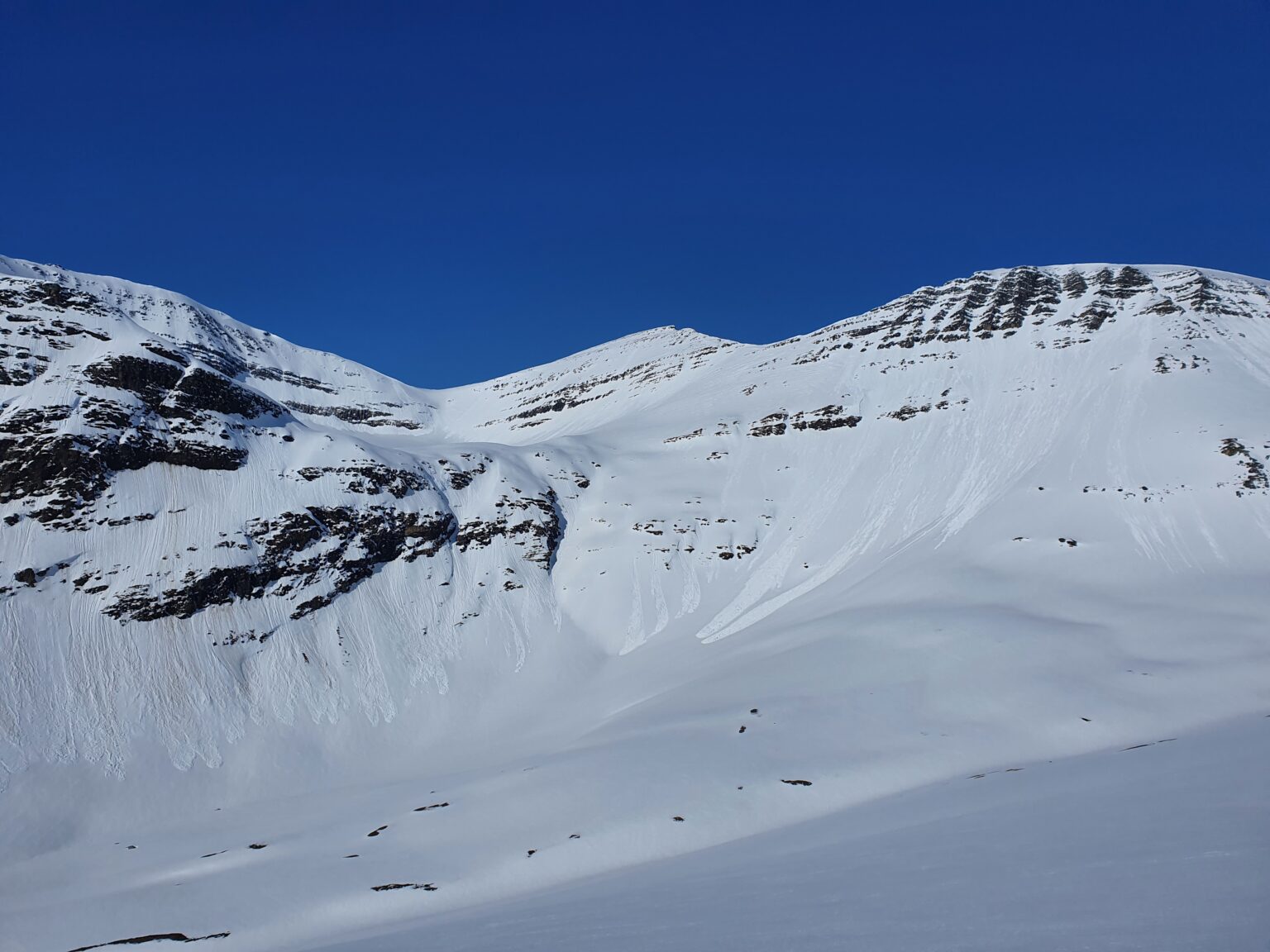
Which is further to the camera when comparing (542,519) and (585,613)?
(542,519)

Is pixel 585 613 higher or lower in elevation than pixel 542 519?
lower

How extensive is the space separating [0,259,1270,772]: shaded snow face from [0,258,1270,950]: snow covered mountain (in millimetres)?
312

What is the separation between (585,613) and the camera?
190ft

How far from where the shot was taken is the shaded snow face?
150ft

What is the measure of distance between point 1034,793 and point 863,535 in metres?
44.2

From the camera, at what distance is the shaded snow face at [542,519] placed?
4569 centimetres

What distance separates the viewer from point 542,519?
66.2 m

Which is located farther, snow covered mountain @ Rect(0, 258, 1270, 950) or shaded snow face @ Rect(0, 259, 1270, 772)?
shaded snow face @ Rect(0, 259, 1270, 772)

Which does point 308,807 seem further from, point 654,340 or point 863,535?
point 654,340

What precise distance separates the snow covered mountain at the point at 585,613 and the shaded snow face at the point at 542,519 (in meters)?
0.31

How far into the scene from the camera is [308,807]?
1500 inches

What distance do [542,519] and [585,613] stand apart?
478 inches

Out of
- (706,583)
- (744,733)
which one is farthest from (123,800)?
(706,583)

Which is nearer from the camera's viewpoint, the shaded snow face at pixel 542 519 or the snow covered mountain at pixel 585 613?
the snow covered mountain at pixel 585 613
